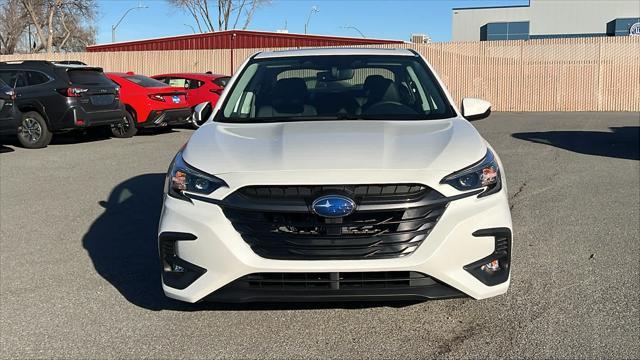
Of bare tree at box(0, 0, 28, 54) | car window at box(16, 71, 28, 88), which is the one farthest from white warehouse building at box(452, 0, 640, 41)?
car window at box(16, 71, 28, 88)

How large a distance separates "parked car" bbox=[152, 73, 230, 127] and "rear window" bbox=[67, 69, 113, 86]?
2365 mm

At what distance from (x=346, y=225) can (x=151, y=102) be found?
466 inches

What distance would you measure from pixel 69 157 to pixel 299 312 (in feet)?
27.6

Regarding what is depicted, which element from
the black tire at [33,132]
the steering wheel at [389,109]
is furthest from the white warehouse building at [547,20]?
the steering wheel at [389,109]

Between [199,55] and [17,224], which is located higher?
[199,55]

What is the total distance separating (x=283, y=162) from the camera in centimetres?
342

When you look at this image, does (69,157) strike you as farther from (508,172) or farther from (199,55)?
(199,55)

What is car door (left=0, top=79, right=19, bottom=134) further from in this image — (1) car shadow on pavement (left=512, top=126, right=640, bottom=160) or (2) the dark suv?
(1) car shadow on pavement (left=512, top=126, right=640, bottom=160)

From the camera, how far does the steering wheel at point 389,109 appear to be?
14.9ft

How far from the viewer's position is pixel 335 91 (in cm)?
490

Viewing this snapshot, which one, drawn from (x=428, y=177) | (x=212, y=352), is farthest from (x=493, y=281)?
(x=212, y=352)

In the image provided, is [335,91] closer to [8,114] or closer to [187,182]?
[187,182]

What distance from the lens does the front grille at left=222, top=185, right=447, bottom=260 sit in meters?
3.28

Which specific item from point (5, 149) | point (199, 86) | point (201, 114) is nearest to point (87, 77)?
point (5, 149)
